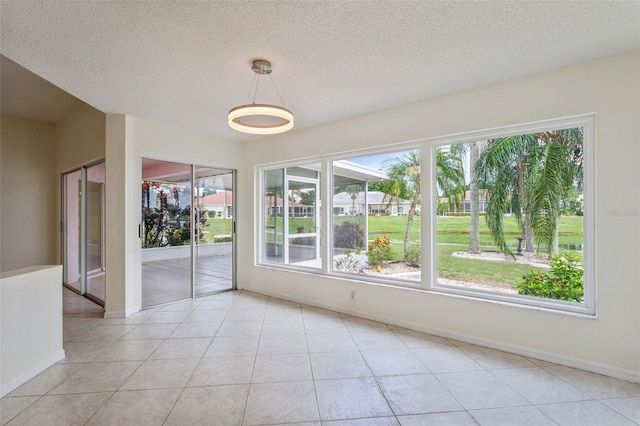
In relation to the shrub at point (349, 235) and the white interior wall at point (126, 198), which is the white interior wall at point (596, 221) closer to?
the shrub at point (349, 235)

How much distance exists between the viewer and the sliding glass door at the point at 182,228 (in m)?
4.56

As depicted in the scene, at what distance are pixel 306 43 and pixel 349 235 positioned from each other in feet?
8.98

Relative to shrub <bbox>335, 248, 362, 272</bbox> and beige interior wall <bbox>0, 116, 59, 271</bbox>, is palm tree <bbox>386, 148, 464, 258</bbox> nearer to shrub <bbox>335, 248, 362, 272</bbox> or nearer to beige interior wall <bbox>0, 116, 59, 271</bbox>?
shrub <bbox>335, 248, 362, 272</bbox>

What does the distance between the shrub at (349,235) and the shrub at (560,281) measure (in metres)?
2.04

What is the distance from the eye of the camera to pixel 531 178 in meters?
3.05

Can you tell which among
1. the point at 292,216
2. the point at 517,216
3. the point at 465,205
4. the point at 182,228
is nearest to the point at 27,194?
the point at 182,228

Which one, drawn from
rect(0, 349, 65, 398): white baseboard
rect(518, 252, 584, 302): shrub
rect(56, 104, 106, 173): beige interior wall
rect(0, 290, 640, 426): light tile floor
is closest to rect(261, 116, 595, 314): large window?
rect(518, 252, 584, 302): shrub

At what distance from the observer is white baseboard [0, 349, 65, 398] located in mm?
2281

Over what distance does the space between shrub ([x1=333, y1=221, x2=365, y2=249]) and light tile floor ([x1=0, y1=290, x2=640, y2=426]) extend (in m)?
1.23

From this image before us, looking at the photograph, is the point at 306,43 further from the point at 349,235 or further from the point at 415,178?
the point at 349,235

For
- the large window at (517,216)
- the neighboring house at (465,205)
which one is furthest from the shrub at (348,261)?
the neighboring house at (465,205)

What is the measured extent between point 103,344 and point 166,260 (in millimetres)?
1936

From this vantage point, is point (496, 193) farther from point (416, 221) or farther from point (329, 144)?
point (329, 144)

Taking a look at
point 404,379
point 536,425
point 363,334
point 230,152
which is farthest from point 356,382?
point 230,152
